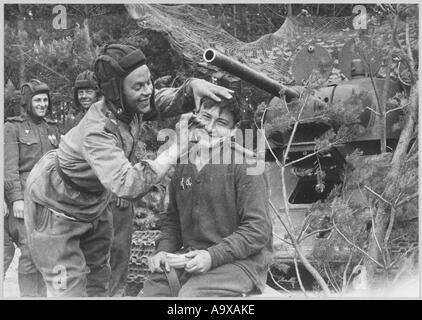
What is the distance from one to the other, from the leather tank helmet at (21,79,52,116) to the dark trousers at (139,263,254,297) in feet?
5.61

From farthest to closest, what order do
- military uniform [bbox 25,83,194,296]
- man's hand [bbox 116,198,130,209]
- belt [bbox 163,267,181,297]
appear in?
man's hand [bbox 116,198,130,209], belt [bbox 163,267,181,297], military uniform [bbox 25,83,194,296]

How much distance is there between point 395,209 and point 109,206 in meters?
2.21

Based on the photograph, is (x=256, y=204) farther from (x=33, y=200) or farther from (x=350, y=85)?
(x=33, y=200)

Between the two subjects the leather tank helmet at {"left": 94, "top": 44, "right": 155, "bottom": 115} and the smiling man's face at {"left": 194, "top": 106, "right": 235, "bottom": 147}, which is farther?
the smiling man's face at {"left": 194, "top": 106, "right": 235, "bottom": 147}

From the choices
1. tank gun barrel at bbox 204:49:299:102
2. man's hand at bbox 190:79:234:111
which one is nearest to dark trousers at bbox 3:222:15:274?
man's hand at bbox 190:79:234:111

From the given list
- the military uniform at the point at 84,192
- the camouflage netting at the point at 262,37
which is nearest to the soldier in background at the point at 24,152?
the military uniform at the point at 84,192

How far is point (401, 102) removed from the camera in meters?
7.71

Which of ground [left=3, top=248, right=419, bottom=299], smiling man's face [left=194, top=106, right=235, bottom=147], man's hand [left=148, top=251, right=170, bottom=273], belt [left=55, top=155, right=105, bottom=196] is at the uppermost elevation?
smiling man's face [left=194, top=106, right=235, bottom=147]

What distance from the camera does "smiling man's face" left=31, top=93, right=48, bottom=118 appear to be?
7.80 m

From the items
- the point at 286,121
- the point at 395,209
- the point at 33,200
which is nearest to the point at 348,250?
the point at 395,209

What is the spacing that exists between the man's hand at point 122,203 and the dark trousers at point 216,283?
0.65 meters

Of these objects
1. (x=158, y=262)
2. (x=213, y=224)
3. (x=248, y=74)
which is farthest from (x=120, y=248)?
(x=248, y=74)

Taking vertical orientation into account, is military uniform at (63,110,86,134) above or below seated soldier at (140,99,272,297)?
above

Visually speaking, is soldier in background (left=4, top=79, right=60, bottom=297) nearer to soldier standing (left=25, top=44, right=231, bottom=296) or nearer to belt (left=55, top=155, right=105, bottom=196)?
soldier standing (left=25, top=44, right=231, bottom=296)
